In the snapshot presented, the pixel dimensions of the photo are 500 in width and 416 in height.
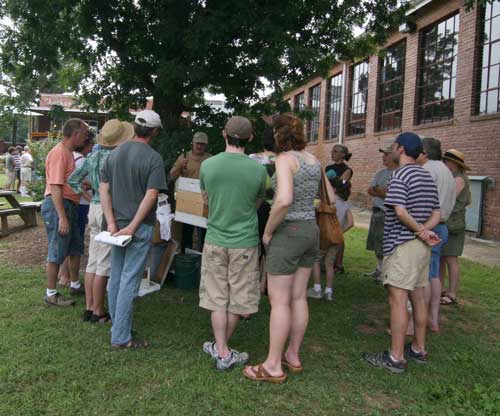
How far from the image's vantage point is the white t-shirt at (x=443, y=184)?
4.21 m

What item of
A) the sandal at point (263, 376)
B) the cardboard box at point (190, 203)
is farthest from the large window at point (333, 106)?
the sandal at point (263, 376)

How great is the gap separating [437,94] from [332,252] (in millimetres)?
8807

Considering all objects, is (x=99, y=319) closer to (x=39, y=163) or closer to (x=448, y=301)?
(x=448, y=301)

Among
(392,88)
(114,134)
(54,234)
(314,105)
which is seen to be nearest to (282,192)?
(114,134)

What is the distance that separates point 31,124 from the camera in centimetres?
3722

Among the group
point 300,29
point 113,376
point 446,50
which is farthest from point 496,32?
point 113,376

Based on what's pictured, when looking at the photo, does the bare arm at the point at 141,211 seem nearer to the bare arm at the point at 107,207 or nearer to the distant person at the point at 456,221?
the bare arm at the point at 107,207

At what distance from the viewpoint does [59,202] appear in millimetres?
4637

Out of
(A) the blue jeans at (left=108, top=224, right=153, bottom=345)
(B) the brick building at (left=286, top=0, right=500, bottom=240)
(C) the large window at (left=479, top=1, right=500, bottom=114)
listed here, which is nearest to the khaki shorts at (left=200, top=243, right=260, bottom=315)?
(A) the blue jeans at (left=108, top=224, right=153, bottom=345)

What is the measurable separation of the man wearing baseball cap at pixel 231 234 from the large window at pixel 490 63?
862 cm

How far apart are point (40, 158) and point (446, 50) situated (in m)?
10.8

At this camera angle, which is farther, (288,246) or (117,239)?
(117,239)

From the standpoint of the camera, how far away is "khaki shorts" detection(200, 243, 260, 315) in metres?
3.48

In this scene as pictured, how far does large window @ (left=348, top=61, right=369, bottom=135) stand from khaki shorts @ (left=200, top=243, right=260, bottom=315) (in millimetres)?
14620
